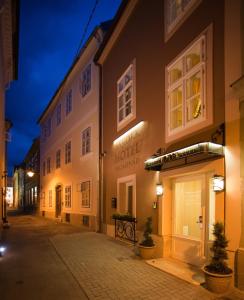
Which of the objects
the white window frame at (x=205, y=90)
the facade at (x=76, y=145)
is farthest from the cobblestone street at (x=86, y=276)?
the facade at (x=76, y=145)

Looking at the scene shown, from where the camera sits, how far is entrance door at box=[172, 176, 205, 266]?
26.1 feet

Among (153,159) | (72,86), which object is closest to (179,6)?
(153,159)

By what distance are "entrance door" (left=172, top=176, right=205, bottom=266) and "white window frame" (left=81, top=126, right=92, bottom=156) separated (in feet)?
28.2

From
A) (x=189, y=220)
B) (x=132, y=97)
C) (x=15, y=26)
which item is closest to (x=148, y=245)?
(x=189, y=220)

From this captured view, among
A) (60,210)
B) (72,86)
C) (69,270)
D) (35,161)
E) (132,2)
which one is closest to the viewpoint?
(69,270)

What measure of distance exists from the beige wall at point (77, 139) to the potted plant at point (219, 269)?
9495 millimetres

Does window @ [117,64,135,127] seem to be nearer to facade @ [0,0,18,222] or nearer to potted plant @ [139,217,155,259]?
potted plant @ [139,217,155,259]

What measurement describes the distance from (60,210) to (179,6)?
17334mm

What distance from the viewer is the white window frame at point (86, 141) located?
16984 mm

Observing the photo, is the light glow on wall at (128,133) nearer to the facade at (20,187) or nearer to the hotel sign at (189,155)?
the hotel sign at (189,155)

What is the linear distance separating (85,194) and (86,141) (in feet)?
9.58

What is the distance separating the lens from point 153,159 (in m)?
9.01

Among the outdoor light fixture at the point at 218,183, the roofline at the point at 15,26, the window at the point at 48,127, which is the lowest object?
the outdoor light fixture at the point at 218,183

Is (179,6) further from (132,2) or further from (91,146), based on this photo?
(91,146)
